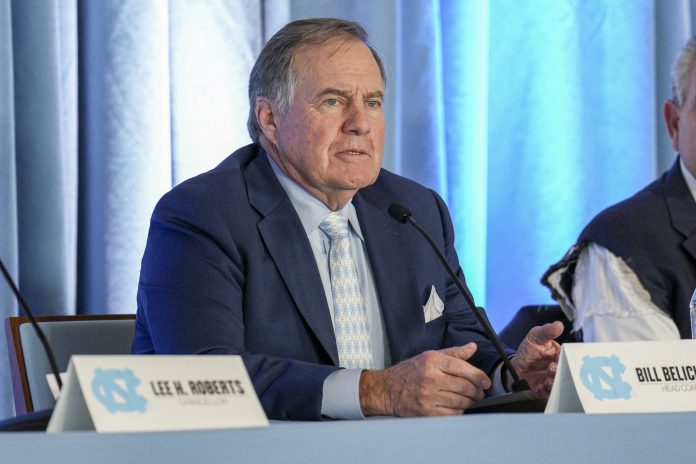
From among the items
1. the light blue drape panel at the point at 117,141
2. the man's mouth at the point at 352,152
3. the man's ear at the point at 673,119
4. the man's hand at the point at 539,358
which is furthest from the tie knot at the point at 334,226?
the man's ear at the point at 673,119

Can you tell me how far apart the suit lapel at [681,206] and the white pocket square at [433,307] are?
26.1 inches

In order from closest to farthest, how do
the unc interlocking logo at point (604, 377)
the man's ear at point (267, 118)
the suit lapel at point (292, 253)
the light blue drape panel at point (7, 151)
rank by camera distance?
the unc interlocking logo at point (604, 377)
the suit lapel at point (292, 253)
the man's ear at point (267, 118)
the light blue drape panel at point (7, 151)

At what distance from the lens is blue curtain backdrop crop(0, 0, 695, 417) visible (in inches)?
96.3

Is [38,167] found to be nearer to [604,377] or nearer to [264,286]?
[264,286]

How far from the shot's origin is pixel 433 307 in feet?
7.23

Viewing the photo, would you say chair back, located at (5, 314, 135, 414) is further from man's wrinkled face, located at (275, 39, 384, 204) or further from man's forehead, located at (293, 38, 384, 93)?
man's forehead, located at (293, 38, 384, 93)

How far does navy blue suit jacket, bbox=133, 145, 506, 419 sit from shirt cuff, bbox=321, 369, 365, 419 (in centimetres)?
2

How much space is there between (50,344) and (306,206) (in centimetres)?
59

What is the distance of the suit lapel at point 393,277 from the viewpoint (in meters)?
2.10

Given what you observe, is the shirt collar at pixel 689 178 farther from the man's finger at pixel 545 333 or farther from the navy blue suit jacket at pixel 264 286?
the man's finger at pixel 545 333

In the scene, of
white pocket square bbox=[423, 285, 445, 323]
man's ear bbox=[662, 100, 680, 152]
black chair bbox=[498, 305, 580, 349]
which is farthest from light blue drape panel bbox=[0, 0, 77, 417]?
man's ear bbox=[662, 100, 680, 152]

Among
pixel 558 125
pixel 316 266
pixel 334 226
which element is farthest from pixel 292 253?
pixel 558 125

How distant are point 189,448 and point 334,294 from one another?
1.12 metres

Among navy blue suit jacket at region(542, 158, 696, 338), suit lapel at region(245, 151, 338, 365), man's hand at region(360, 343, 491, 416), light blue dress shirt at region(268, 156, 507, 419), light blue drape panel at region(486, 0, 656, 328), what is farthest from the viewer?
light blue drape panel at region(486, 0, 656, 328)
